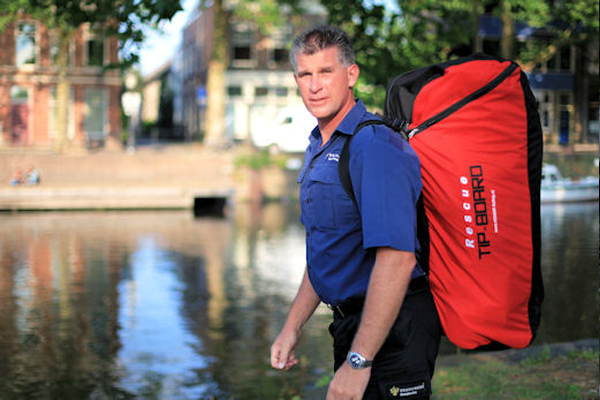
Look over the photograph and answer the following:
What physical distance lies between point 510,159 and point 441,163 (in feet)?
0.81

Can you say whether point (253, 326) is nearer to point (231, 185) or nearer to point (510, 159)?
point (510, 159)

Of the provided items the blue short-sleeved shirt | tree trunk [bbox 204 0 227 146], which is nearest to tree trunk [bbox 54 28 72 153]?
tree trunk [bbox 204 0 227 146]

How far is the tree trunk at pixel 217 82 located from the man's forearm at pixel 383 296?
3267cm

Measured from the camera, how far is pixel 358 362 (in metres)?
2.52

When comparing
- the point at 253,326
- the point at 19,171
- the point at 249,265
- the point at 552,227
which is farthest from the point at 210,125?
the point at 253,326

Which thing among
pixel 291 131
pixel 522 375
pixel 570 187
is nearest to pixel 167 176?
pixel 291 131

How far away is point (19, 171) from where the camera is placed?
1161 inches

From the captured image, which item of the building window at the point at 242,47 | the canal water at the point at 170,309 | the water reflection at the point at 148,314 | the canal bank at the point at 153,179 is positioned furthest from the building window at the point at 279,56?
the water reflection at the point at 148,314

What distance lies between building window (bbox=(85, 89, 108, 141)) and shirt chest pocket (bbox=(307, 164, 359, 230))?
40.7 meters

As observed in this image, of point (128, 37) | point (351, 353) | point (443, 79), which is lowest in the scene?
point (351, 353)

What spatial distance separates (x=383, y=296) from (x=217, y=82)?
33.5 m

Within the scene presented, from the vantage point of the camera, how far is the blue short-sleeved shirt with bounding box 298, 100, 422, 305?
8.04ft

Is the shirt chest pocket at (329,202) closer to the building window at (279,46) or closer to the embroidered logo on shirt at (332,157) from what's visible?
the embroidered logo on shirt at (332,157)

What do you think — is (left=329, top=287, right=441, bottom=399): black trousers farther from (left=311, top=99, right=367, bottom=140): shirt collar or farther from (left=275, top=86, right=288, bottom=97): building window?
(left=275, top=86, right=288, bottom=97): building window
